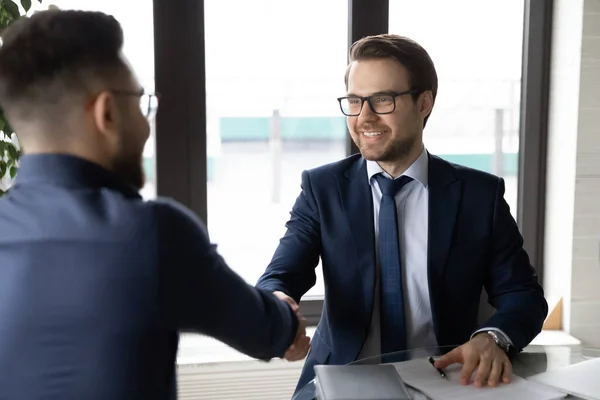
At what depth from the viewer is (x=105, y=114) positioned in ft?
3.29

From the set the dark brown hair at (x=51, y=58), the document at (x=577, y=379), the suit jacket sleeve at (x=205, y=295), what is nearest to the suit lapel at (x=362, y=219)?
the document at (x=577, y=379)

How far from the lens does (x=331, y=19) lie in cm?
282

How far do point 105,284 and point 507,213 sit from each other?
1258 mm

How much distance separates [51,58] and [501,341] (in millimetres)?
1141

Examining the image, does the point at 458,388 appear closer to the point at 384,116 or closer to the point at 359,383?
the point at 359,383

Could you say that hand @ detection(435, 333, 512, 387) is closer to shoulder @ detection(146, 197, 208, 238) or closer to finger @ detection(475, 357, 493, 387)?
finger @ detection(475, 357, 493, 387)

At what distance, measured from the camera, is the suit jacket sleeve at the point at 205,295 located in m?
0.94

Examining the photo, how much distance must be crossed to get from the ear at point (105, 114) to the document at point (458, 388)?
2.55 feet

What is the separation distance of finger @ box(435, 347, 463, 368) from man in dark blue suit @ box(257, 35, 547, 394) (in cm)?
29

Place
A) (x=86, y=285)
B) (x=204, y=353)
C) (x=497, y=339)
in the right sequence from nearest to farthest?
(x=86, y=285) < (x=497, y=339) < (x=204, y=353)

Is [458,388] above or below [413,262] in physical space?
below

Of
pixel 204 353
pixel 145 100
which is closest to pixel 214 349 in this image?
pixel 204 353

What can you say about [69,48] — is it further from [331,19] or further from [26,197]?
[331,19]

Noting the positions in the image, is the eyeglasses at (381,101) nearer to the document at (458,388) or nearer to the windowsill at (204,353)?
the document at (458,388)
